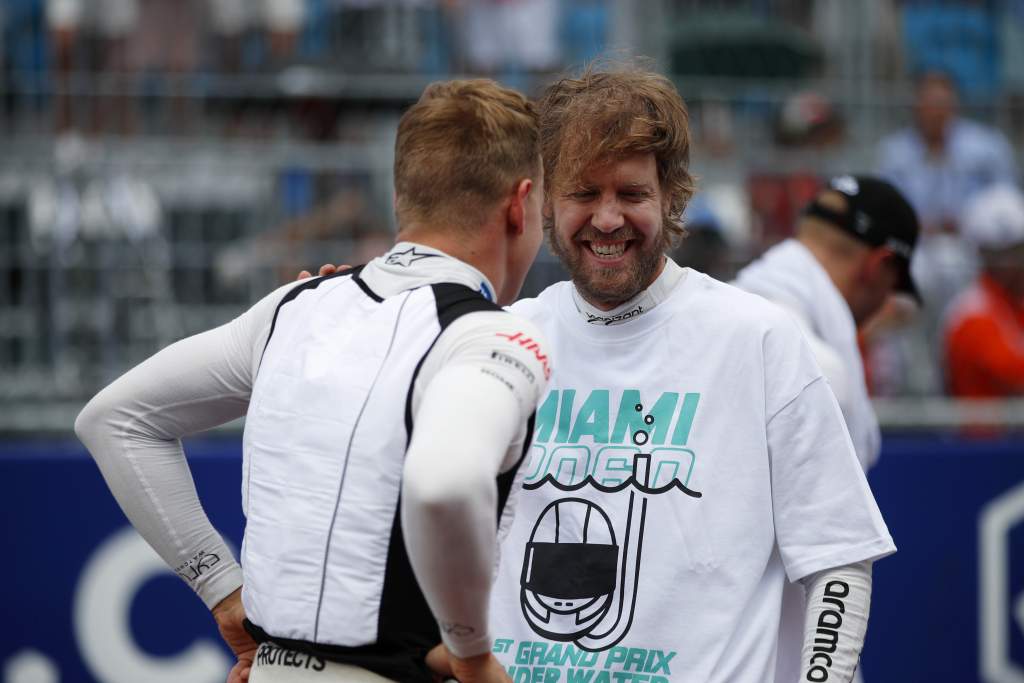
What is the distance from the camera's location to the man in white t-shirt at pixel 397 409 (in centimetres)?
220

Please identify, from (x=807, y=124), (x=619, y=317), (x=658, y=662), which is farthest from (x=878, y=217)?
(x=807, y=124)

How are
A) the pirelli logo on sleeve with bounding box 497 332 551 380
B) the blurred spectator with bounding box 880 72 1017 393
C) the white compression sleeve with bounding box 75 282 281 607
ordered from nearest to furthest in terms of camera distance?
1. the pirelli logo on sleeve with bounding box 497 332 551 380
2. the white compression sleeve with bounding box 75 282 281 607
3. the blurred spectator with bounding box 880 72 1017 393

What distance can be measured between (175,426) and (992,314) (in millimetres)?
5506

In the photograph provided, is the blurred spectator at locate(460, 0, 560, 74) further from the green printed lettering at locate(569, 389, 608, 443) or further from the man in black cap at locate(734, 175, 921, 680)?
the green printed lettering at locate(569, 389, 608, 443)

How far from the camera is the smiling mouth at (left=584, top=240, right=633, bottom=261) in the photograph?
9.83 feet

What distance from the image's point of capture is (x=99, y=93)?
740 centimetres

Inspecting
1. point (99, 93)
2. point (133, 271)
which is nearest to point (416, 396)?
point (133, 271)

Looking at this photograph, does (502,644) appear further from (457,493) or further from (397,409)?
(457,493)

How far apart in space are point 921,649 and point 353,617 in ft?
17.2

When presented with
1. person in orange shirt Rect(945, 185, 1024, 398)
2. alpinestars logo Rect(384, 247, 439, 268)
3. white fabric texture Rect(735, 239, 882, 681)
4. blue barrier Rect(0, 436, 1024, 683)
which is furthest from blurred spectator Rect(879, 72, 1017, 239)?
alpinestars logo Rect(384, 247, 439, 268)

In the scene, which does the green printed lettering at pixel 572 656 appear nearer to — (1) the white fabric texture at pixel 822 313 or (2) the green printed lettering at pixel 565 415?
(2) the green printed lettering at pixel 565 415

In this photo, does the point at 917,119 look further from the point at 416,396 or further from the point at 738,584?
the point at 416,396

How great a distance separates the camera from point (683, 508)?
289 cm

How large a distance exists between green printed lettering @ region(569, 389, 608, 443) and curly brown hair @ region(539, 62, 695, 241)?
387mm
